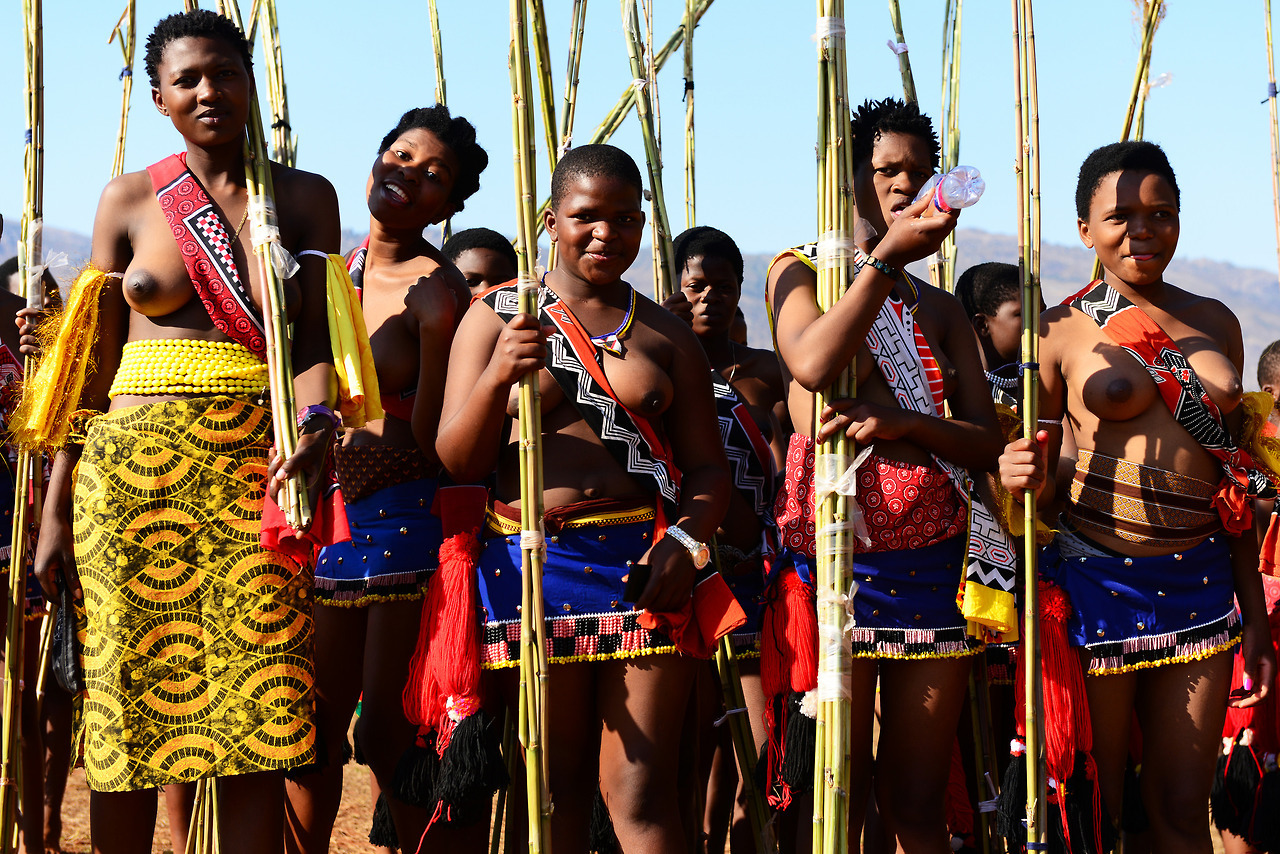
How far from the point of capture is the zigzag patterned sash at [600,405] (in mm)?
2965

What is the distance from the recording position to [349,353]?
303cm

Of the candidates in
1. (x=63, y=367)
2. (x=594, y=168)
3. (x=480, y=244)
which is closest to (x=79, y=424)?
(x=63, y=367)

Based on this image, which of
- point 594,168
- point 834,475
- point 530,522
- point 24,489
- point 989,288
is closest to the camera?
point 530,522

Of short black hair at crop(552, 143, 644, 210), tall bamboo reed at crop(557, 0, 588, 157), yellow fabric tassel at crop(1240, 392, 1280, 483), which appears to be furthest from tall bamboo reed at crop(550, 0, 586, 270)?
yellow fabric tassel at crop(1240, 392, 1280, 483)

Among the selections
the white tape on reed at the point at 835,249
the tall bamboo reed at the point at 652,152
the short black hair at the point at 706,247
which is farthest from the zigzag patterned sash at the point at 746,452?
the white tape on reed at the point at 835,249

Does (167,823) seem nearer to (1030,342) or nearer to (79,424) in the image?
(79,424)

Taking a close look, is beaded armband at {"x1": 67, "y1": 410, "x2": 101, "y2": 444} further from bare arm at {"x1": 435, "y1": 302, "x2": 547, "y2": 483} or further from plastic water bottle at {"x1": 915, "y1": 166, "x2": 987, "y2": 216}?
plastic water bottle at {"x1": 915, "y1": 166, "x2": 987, "y2": 216}

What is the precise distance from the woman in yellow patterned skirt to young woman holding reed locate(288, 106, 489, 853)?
465 mm

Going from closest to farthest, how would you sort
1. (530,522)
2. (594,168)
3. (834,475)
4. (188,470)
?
(530,522) → (834,475) → (188,470) → (594,168)

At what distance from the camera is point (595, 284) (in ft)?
10.2

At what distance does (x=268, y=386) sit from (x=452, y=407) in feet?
1.45

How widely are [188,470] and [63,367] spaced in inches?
16.6

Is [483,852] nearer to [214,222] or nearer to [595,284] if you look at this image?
[595,284]

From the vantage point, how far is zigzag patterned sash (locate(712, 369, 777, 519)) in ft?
13.1
